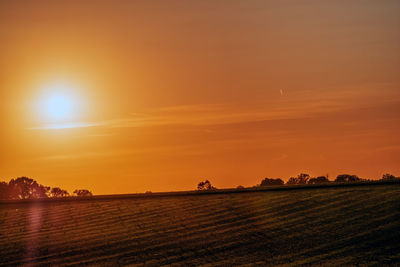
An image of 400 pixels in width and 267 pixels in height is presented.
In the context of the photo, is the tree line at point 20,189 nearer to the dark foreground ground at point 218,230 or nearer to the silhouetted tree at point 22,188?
the silhouetted tree at point 22,188

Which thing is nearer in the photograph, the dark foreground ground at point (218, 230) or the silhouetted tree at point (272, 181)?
the dark foreground ground at point (218, 230)

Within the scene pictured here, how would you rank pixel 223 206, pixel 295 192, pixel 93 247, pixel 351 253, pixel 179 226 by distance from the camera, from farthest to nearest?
pixel 295 192 < pixel 223 206 < pixel 179 226 < pixel 93 247 < pixel 351 253

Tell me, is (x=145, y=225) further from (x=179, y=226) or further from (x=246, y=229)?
(x=246, y=229)

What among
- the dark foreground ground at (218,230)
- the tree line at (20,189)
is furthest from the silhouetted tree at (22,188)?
the dark foreground ground at (218,230)

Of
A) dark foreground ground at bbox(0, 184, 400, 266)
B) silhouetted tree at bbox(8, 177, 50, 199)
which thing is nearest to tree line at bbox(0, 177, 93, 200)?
silhouetted tree at bbox(8, 177, 50, 199)

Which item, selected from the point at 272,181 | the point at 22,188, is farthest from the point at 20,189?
the point at 272,181

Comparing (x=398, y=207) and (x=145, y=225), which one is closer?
(x=398, y=207)

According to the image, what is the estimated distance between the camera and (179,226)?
55.8 m

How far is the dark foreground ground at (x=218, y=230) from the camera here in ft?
147

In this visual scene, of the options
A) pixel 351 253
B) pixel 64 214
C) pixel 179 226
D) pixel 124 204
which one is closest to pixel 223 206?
pixel 179 226

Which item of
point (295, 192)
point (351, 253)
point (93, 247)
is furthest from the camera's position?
point (295, 192)

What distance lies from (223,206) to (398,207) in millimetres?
18056

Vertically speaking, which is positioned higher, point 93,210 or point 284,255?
point 93,210

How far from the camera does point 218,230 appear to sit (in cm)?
5300
